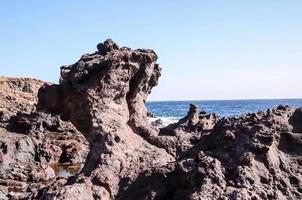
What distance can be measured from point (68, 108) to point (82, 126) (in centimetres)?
42

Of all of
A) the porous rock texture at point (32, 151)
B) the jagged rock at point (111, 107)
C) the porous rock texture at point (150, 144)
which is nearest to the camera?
the porous rock texture at point (150, 144)

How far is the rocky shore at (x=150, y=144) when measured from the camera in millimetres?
5852

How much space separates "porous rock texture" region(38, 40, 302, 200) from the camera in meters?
Answer: 5.85

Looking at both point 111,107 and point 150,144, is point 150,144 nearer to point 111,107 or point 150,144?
point 150,144

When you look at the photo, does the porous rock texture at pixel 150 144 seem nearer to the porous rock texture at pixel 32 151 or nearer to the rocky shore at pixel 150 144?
the rocky shore at pixel 150 144

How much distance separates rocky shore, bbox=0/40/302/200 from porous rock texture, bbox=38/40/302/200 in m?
0.01

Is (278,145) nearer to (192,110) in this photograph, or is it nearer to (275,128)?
(275,128)

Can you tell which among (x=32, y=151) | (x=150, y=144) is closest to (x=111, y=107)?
(x=150, y=144)

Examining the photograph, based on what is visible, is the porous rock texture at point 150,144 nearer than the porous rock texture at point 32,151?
Yes

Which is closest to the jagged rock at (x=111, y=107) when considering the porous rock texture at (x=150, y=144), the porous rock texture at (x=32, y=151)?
the porous rock texture at (x=150, y=144)

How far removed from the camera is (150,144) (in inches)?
314

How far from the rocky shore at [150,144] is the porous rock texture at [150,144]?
0.04ft

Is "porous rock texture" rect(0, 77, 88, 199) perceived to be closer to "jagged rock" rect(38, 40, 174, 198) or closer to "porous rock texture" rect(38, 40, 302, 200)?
"jagged rock" rect(38, 40, 174, 198)

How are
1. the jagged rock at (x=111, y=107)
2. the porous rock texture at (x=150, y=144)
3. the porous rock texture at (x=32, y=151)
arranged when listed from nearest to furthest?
the porous rock texture at (x=150, y=144) < the jagged rock at (x=111, y=107) < the porous rock texture at (x=32, y=151)
